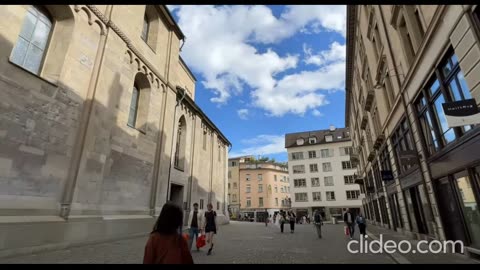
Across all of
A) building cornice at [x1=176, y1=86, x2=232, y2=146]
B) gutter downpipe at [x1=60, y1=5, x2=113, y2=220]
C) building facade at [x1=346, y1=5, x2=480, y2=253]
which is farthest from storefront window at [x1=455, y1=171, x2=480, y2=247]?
building cornice at [x1=176, y1=86, x2=232, y2=146]

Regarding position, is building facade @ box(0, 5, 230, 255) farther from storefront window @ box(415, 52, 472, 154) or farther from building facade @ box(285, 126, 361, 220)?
building facade @ box(285, 126, 361, 220)

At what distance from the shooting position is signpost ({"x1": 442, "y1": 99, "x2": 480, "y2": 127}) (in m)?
5.85

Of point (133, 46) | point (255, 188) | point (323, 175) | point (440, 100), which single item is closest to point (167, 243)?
point (440, 100)

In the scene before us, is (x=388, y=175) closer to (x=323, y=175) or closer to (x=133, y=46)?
(x=133, y=46)

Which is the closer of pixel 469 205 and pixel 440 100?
pixel 469 205

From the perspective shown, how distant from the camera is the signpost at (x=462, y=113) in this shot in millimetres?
5848

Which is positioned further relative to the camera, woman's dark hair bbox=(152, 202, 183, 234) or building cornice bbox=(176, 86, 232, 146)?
building cornice bbox=(176, 86, 232, 146)

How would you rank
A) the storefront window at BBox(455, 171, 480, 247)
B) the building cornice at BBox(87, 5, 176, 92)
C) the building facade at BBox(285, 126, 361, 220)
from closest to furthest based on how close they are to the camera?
1. the storefront window at BBox(455, 171, 480, 247)
2. the building cornice at BBox(87, 5, 176, 92)
3. the building facade at BBox(285, 126, 361, 220)

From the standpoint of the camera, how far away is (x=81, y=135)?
10.8 metres

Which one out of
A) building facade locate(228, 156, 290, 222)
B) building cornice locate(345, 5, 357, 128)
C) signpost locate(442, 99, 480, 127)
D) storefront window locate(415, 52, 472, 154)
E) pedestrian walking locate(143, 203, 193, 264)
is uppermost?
building cornice locate(345, 5, 357, 128)

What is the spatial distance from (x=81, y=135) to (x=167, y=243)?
10.1m

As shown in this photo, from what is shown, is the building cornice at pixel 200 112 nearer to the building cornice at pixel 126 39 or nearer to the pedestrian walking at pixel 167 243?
the building cornice at pixel 126 39

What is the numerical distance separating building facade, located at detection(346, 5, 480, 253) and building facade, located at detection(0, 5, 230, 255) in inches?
508
